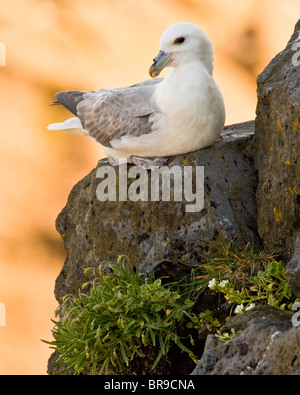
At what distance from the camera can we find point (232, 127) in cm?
614

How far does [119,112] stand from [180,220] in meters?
0.97

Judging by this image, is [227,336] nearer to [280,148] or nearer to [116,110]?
[280,148]

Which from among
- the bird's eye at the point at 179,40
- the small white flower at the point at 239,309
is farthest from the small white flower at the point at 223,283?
the bird's eye at the point at 179,40

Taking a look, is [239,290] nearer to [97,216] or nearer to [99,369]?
[99,369]

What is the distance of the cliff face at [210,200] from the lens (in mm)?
4684

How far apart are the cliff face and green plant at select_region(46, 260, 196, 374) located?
0.40m

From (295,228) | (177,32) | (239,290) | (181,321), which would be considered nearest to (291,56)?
(177,32)

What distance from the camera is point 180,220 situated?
5.03 meters

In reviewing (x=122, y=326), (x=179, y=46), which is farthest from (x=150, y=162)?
(x=122, y=326)

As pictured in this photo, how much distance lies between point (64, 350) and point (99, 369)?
33cm

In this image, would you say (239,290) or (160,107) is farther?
(160,107)

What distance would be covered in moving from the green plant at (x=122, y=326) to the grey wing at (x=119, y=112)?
3.90 feet

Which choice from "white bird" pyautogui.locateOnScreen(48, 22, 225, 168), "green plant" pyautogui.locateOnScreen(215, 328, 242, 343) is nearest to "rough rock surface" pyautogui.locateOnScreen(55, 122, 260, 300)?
"white bird" pyautogui.locateOnScreen(48, 22, 225, 168)
